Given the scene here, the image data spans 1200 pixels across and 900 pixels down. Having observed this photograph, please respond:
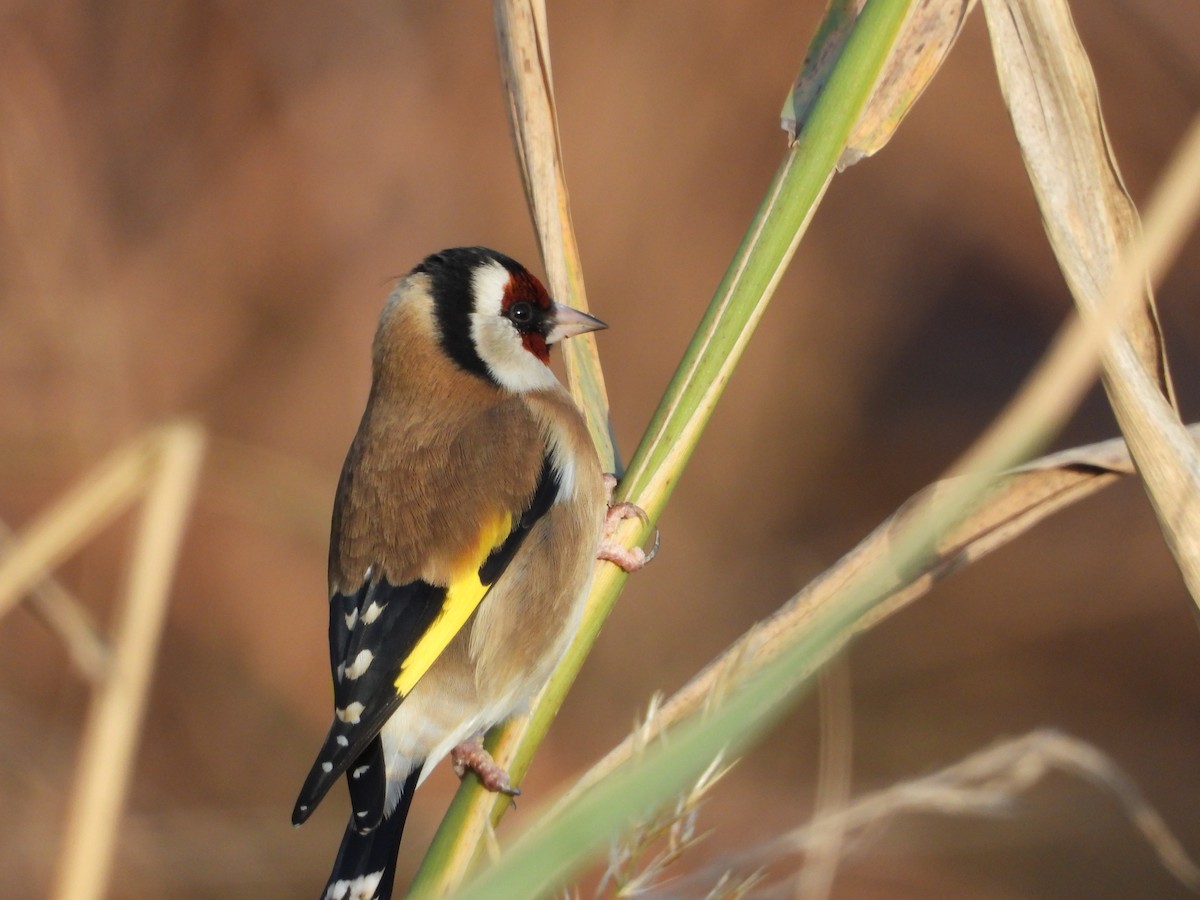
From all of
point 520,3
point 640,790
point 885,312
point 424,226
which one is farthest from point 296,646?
point 640,790

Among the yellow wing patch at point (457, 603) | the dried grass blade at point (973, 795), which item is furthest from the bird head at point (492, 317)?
the dried grass blade at point (973, 795)

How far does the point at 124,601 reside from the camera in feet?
3.59

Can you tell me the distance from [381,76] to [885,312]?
271 cm

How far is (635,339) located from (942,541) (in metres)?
4.34

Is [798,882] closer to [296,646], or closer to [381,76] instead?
[296,646]

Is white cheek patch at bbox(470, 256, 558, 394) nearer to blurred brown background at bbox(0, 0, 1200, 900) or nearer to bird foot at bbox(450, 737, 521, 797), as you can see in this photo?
Answer: bird foot at bbox(450, 737, 521, 797)

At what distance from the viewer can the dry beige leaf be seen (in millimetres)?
1553

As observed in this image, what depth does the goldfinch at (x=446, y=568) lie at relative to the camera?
2125 millimetres

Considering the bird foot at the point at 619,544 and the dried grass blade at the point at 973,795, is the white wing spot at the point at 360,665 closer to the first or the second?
the bird foot at the point at 619,544

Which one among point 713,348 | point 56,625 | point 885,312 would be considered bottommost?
point 56,625

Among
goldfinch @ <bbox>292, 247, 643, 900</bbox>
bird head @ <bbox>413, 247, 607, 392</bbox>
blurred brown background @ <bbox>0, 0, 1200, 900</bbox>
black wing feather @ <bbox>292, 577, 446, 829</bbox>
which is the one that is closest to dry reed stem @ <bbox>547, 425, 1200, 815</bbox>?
goldfinch @ <bbox>292, 247, 643, 900</bbox>

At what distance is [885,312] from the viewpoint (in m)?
6.14

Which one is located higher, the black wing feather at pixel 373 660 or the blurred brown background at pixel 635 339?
the blurred brown background at pixel 635 339

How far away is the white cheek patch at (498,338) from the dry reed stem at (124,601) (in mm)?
1624
